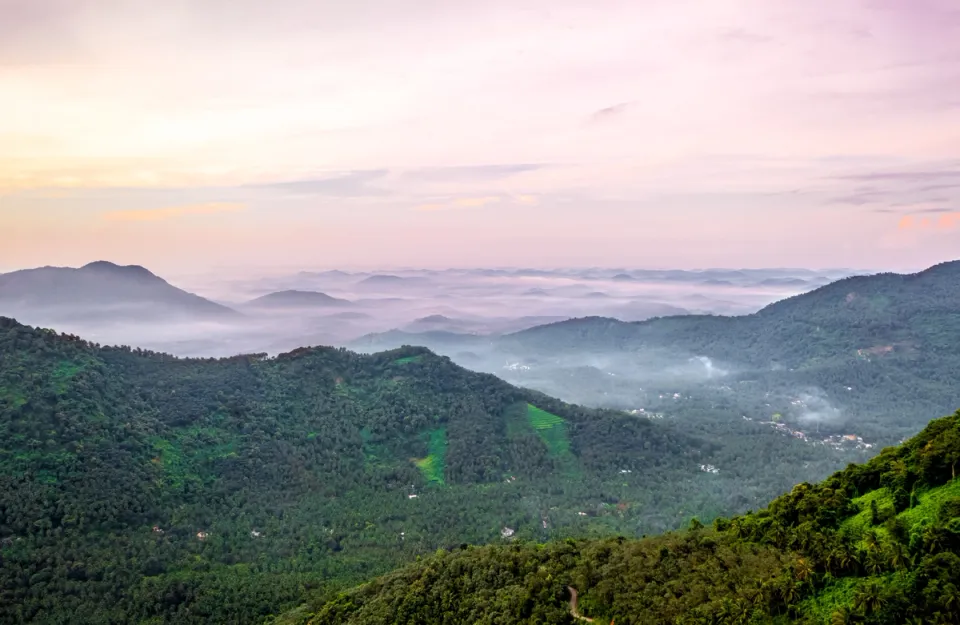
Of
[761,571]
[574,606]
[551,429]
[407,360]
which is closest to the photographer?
[761,571]

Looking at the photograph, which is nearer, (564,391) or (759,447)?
(759,447)

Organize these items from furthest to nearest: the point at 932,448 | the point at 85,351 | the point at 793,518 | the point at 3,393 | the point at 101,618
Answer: the point at 85,351
the point at 3,393
the point at 101,618
the point at 793,518
the point at 932,448

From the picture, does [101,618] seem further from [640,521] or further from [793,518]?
[640,521]

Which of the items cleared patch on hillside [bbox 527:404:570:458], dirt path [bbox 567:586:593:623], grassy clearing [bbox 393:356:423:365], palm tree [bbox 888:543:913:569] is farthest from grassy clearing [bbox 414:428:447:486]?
palm tree [bbox 888:543:913:569]

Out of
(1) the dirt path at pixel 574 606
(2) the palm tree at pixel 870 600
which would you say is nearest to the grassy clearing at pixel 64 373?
(1) the dirt path at pixel 574 606

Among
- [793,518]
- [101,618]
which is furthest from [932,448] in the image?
[101,618]

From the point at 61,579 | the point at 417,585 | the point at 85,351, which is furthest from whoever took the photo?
the point at 85,351

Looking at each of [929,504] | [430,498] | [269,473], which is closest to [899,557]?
[929,504]

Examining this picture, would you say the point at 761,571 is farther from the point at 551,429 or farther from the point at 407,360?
the point at 407,360
